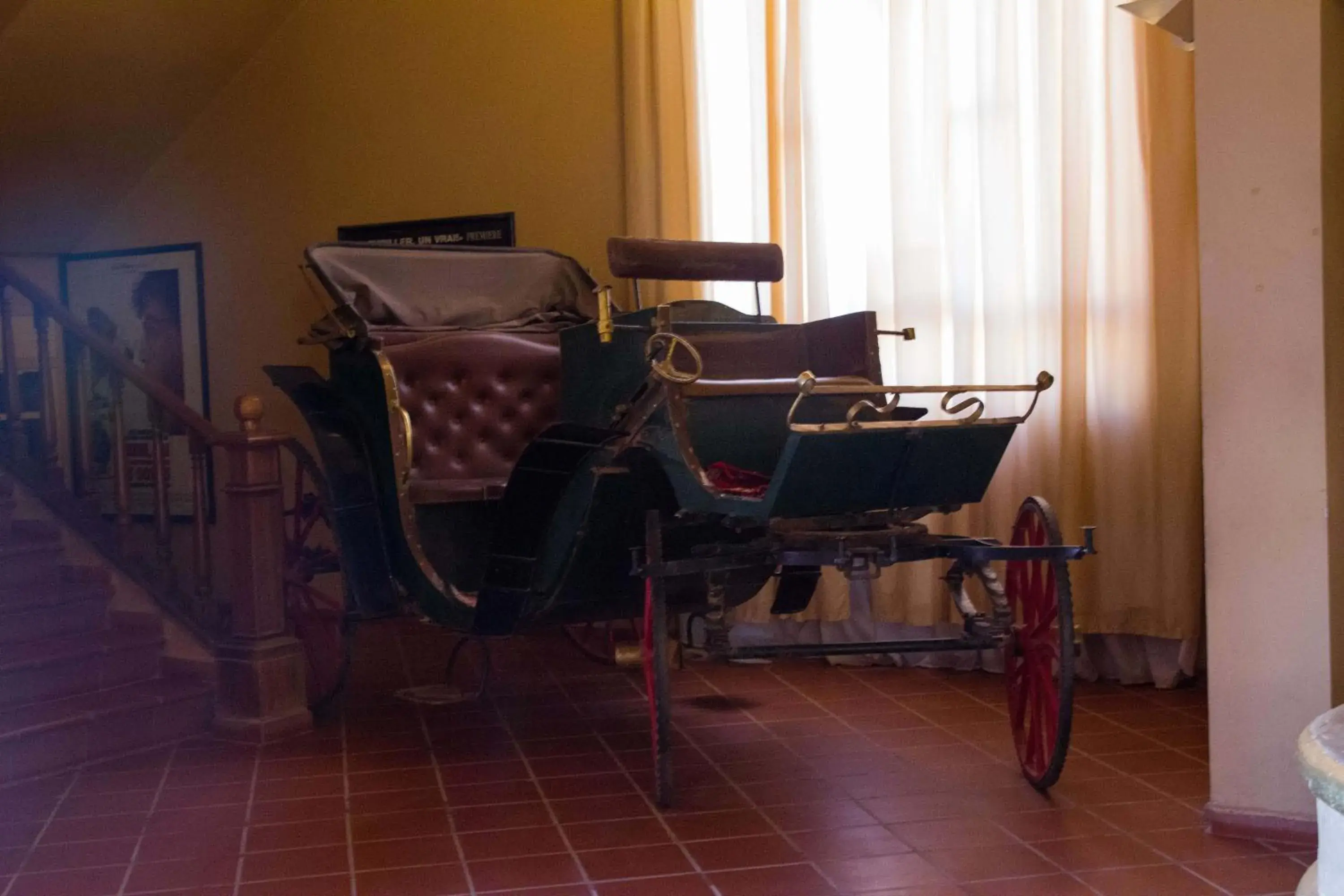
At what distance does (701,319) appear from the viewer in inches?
158

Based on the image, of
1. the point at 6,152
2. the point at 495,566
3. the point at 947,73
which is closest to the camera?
the point at 495,566

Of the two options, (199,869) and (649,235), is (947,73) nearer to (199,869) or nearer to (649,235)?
(649,235)

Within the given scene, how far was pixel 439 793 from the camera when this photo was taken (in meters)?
3.67

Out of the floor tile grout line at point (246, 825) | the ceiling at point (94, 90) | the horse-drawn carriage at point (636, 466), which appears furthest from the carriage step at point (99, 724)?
the ceiling at point (94, 90)

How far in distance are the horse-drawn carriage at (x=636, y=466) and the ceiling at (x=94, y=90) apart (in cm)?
201

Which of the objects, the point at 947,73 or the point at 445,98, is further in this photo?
the point at 445,98

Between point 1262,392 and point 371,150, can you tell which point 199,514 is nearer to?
point 371,150

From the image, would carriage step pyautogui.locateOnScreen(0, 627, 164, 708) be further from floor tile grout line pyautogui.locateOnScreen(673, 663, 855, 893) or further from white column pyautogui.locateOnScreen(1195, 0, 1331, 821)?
white column pyautogui.locateOnScreen(1195, 0, 1331, 821)

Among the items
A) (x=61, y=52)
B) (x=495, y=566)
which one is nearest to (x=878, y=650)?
(x=495, y=566)

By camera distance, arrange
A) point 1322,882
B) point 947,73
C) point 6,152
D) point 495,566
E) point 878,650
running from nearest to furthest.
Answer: point 1322,882, point 878,650, point 495,566, point 947,73, point 6,152

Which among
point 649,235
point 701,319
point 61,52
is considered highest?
point 61,52

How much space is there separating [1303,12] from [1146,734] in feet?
6.89

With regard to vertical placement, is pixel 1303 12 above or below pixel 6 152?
below

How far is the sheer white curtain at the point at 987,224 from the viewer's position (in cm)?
457
